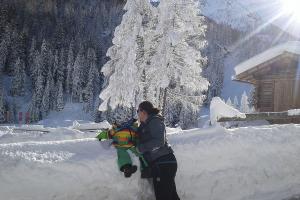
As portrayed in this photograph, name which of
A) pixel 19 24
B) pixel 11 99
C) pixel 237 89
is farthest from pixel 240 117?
pixel 237 89

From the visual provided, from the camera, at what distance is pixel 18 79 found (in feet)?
319

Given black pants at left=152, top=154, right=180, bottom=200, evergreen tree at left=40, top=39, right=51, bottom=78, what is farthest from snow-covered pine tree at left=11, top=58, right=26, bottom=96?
black pants at left=152, top=154, right=180, bottom=200

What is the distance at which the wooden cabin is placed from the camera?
18.5 metres


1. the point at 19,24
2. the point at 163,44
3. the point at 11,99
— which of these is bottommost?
the point at 11,99

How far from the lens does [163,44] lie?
27.6 meters

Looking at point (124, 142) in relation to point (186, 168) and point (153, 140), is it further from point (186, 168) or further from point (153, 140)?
point (186, 168)

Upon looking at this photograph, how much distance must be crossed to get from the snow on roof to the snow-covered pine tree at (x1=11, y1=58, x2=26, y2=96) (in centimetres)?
8211

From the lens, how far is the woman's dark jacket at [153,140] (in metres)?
6.18

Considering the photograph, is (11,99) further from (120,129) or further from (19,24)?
(120,129)

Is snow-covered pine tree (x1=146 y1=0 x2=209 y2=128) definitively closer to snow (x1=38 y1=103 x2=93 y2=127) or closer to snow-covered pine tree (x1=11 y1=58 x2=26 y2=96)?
snow (x1=38 y1=103 x2=93 y2=127)

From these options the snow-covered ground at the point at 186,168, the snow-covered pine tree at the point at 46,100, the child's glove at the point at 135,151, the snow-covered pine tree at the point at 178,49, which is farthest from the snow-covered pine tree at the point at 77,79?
the child's glove at the point at 135,151

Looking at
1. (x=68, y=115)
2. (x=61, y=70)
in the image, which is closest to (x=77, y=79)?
(x=61, y=70)

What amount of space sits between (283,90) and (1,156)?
607 inches

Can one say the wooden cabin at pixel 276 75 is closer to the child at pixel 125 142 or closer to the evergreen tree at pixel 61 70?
the child at pixel 125 142
